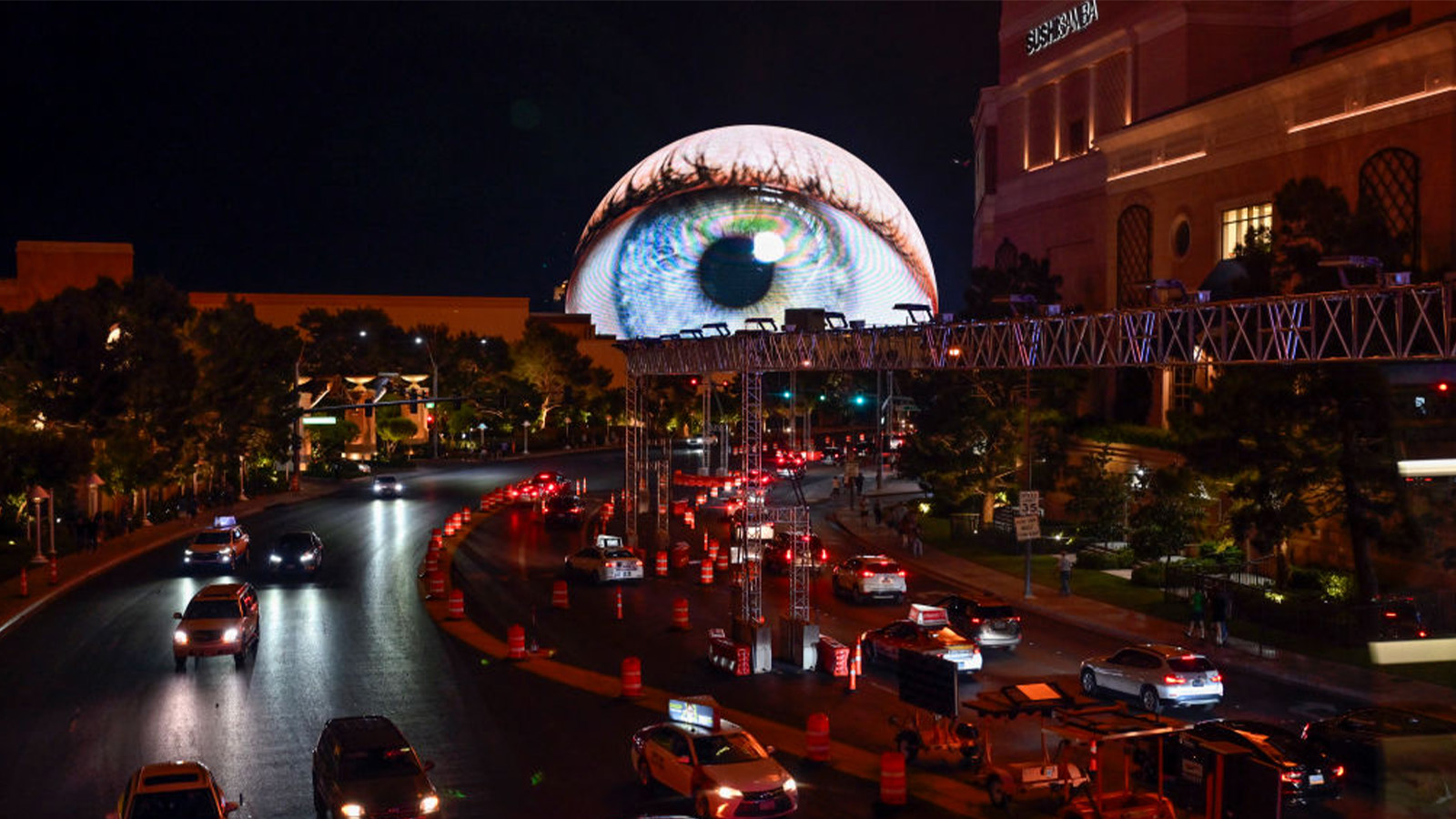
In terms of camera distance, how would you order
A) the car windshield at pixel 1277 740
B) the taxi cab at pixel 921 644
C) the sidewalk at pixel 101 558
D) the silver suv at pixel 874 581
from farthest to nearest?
the silver suv at pixel 874 581 < the sidewalk at pixel 101 558 < the taxi cab at pixel 921 644 < the car windshield at pixel 1277 740

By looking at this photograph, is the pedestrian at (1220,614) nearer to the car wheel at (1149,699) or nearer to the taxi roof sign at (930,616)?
the taxi roof sign at (930,616)

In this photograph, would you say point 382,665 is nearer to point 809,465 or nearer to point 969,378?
point 969,378

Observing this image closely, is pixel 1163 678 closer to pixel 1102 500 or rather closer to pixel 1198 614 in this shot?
pixel 1198 614

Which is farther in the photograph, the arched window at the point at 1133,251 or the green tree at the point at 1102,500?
the arched window at the point at 1133,251

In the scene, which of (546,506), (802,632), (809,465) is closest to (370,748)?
Answer: (802,632)

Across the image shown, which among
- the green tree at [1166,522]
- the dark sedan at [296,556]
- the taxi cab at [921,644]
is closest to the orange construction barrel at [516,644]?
the taxi cab at [921,644]

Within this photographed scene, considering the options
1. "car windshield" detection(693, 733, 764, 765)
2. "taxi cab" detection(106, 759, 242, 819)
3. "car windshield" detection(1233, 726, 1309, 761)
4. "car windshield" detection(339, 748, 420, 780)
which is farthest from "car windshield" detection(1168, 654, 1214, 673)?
"taxi cab" detection(106, 759, 242, 819)

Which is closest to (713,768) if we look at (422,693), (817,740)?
(817,740)
